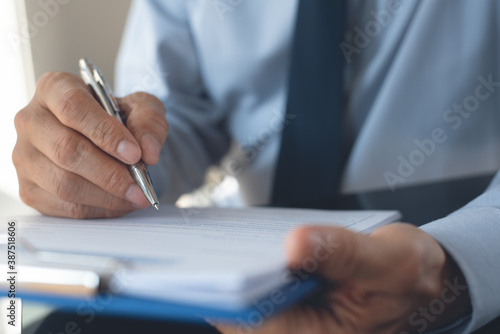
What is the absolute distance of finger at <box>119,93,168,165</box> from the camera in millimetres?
443

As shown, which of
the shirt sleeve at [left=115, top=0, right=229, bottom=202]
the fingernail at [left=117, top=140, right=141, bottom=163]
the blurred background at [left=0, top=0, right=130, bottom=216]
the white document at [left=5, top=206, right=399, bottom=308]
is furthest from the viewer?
the blurred background at [left=0, top=0, right=130, bottom=216]

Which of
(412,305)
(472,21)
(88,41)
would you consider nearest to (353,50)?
(472,21)

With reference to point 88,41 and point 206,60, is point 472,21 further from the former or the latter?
point 88,41

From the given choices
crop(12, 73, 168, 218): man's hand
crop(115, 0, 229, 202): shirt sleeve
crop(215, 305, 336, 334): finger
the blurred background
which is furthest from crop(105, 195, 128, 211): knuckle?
the blurred background

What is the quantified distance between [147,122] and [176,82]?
0.41 metres

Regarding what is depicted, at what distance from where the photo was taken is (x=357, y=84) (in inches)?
30.3

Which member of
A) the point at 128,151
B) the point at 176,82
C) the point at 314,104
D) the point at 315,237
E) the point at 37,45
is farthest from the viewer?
the point at 37,45

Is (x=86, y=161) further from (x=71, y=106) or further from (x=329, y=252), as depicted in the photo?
(x=329, y=252)

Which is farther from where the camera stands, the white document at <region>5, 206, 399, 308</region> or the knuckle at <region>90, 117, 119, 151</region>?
the knuckle at <region>90, 117, 119, 151</region>

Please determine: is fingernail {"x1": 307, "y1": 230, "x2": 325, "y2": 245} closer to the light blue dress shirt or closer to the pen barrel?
the pen barrel

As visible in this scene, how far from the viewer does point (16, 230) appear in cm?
35

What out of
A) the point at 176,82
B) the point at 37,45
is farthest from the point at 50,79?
the point at 37,45

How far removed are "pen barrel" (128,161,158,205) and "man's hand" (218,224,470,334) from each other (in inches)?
6.7

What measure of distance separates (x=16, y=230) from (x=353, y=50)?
1.85ft
